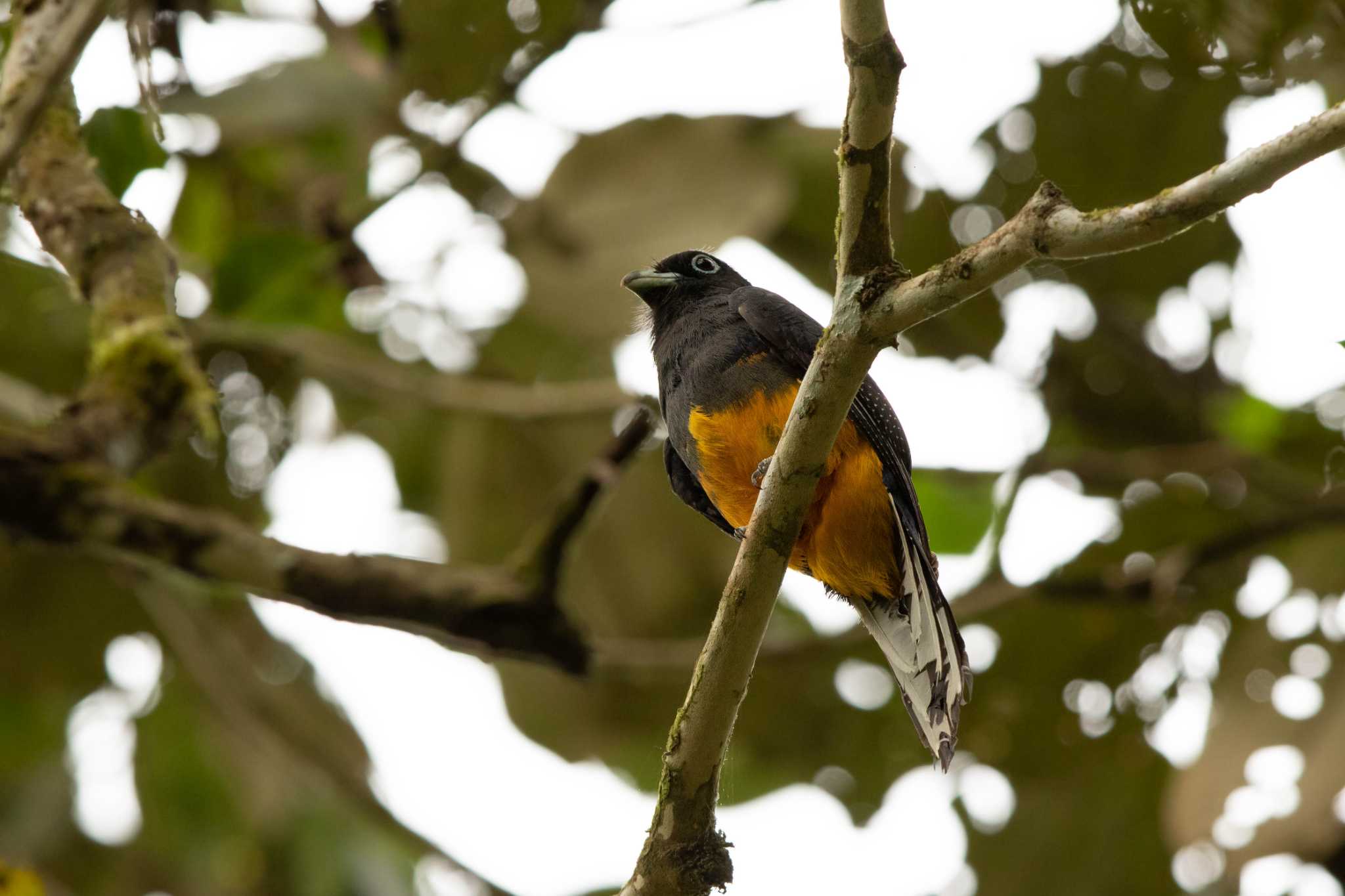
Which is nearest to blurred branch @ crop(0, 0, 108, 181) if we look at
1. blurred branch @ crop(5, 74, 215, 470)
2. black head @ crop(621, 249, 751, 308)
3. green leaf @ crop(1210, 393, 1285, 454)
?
blurred branch @ crop(5, 74, 215, 470)

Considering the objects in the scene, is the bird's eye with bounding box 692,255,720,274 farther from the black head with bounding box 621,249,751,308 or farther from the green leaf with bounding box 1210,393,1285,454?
the green leaf with bounding box 1210,393,1285,454

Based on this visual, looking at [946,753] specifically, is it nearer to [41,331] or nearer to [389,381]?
[389,381]

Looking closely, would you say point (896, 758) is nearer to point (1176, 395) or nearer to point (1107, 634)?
point (1107, 634)

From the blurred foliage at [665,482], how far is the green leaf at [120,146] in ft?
2.01

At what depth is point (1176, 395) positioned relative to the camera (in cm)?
616

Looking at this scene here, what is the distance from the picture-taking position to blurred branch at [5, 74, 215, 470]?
3.50 m

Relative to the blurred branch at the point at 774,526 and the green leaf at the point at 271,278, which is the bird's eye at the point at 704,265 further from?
the blurred branch at the point at 774,526

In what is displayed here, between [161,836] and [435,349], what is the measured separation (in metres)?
2.94

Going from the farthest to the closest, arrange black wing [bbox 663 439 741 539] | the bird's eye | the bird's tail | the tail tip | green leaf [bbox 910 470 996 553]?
green leaf [bbox 910 470 996 553] → the bird's eye → black wing [bbox 663 439 741 539] → the bird's tail → the tail tip

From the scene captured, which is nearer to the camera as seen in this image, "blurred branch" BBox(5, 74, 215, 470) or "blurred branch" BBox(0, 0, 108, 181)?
"blurred branch" BBox(0, 0, 108, 181)

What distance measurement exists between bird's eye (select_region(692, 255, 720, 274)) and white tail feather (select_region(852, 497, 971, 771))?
129cm

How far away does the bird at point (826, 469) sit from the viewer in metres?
3.26

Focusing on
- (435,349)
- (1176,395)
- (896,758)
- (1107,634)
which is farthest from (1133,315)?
(435,349)

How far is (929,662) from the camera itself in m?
3.11
